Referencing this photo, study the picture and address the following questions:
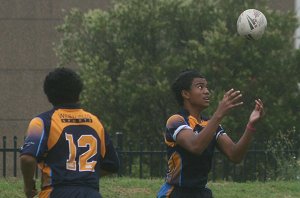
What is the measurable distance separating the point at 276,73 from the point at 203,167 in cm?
1502

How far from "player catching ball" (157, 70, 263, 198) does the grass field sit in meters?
5.54

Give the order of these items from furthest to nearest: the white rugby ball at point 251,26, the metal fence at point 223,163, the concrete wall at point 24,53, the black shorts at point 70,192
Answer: the concrete wall at point 24,53, the metal fence at point 223,163, the white rugby ball at point 251,26, the black shorts at point 70,192

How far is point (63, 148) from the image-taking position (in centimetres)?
592

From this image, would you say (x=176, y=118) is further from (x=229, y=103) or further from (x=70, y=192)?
(x=70, y=192)

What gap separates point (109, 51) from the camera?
2334 centimetres

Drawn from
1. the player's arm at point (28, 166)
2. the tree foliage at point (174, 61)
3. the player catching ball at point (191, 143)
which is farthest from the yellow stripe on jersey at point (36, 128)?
the tree foliage at point (174, 61)

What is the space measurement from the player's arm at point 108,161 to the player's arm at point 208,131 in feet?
2.03

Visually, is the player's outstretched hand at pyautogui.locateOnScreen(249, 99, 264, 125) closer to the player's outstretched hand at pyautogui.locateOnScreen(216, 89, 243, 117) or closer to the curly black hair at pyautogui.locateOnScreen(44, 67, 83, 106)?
the player's outstretched hand at pyautogui.locateOnScreen(216, 89, 243, 117)

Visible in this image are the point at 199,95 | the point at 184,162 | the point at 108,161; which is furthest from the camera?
the point at 199,95

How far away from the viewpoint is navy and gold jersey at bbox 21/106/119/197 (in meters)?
5.91

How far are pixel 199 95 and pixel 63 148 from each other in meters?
1.49

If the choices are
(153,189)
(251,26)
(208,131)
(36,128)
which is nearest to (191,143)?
(208,131)

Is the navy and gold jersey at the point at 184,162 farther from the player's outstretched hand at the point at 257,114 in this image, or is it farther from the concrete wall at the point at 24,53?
the concrete wall at the point at 24,53

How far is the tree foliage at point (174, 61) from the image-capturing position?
69.5 feet
